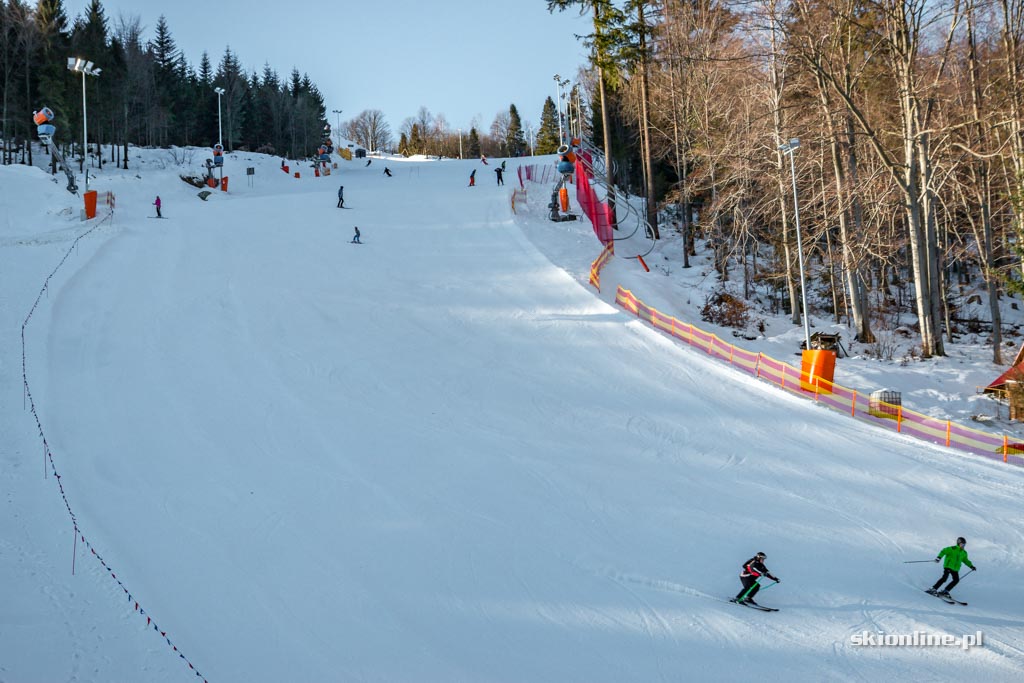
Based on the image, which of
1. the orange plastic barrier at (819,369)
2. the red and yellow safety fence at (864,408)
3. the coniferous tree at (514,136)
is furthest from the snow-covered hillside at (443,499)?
the coniferous tree at (514,136)

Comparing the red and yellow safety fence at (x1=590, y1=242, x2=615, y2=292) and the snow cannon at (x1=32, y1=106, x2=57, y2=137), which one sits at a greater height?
the snow cannon at (x1=32, y1=106, x2=57, y2=137)

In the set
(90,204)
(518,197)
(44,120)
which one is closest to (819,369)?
(518,197)

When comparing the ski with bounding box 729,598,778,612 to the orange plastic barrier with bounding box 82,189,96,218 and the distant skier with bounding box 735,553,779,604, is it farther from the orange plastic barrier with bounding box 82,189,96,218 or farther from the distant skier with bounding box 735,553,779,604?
the orange plastic barrier with bounding box 82,189,96,218

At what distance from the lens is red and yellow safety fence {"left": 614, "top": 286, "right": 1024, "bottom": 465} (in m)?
14.7

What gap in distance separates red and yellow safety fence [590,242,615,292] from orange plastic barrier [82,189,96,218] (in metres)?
21.1

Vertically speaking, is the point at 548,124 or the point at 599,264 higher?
the point at 548,124

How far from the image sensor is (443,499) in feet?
38.7

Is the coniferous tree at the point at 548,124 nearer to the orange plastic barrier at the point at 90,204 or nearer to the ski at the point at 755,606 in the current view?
the orange plastic barrier at the point at 90,204
